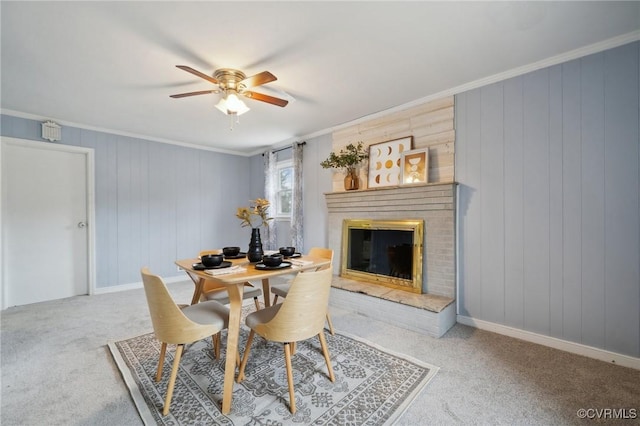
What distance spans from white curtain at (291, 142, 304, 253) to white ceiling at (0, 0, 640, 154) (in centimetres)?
124

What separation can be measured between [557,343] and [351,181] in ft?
8.28

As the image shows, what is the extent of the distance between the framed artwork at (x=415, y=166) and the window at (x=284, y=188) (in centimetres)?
218

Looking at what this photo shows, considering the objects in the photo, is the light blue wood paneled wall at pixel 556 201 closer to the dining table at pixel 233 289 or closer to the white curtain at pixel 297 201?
the dining table at pixel 233 289

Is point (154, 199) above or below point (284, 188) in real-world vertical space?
below

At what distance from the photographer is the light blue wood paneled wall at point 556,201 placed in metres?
2.00

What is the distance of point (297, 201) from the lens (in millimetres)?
4332

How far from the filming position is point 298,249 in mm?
4270

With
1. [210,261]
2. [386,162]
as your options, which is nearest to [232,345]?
[210,261]

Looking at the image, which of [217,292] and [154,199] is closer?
[217,292]

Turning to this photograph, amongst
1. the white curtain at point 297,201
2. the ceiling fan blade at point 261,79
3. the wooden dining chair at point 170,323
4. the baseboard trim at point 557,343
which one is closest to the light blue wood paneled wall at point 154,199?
the white curtain at point 297,201

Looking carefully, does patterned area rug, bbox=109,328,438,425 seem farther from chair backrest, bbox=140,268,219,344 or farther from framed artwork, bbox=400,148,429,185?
framed artwork, bbox=400,148,429,185

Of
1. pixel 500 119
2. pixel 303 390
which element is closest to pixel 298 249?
pixel 303 390

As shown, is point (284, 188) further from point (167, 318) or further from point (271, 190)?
point (167, 318)

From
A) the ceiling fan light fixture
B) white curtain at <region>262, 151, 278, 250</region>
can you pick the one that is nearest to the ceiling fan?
the ceiling fan light fixture
